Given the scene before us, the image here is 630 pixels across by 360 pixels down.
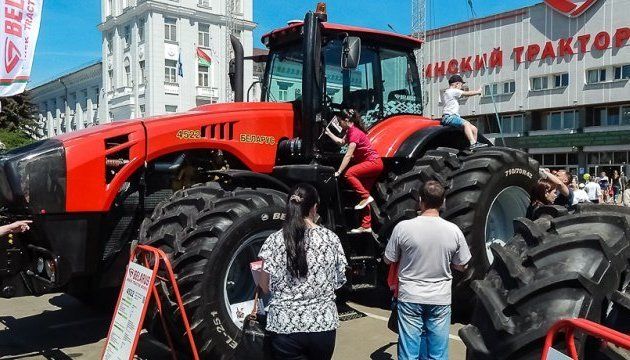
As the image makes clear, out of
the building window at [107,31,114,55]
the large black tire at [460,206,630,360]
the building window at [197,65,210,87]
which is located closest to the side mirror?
the large black tire at [460,206,630,360]

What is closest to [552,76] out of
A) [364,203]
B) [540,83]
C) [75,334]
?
[540,83]

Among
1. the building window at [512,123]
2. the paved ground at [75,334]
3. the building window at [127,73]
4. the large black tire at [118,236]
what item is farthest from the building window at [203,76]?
the large black tire at [118,236]

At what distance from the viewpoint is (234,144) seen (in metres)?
5.57

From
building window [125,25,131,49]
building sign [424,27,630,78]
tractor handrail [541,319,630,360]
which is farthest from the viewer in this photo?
building window [125,25,131,49]

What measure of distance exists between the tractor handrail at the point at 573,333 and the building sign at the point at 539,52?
36490mm

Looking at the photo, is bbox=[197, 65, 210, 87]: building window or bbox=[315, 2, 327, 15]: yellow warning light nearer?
bbox=[315, 2, 327, 15]: yellow warning light

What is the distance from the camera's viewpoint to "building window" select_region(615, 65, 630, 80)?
3409 centimetres

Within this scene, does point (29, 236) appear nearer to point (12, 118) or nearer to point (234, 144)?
point (234, 144)

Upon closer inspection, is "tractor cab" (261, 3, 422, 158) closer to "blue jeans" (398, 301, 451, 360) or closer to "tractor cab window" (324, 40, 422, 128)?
"tractor cab window" (324, 40, 422, 128)

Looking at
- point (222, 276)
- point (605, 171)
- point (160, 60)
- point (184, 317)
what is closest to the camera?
point (184, 317)

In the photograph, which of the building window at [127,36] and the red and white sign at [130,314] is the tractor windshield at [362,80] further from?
the building window at [127,36]

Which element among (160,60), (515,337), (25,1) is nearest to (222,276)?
(515,337)

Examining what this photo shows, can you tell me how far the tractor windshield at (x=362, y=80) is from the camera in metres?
6.15

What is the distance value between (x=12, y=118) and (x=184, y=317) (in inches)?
1295
